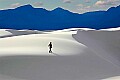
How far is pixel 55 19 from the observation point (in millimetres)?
136000

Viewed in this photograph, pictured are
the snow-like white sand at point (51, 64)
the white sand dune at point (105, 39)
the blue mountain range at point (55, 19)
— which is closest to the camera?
the snow-like white sand at point (51, 64)

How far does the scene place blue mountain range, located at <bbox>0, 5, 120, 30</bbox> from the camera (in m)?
128

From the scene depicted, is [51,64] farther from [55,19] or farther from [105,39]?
[55,19]

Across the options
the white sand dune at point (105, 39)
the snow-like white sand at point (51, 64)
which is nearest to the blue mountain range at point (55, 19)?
the white sand dune at point (105, 39)

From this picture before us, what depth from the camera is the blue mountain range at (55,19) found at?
128375 mm

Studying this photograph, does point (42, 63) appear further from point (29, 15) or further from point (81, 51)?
point (29, 15)

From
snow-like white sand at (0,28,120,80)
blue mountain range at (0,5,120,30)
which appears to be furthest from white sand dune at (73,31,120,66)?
blue mountain range at (0,5,120,30)

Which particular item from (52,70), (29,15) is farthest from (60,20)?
(52,70)

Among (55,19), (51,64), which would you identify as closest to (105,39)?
(51,64)

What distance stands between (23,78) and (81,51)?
12.8 meters

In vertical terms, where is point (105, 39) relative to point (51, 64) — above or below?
above

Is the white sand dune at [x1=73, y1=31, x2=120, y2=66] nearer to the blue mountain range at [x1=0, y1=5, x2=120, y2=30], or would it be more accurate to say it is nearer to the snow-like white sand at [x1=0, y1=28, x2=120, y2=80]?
the snow-like white sand at [x1=0, y1=28, x2=120, y2=80]

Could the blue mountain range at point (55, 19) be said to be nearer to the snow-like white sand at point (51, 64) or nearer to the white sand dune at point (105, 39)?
the white sand dune at point (105, 39)

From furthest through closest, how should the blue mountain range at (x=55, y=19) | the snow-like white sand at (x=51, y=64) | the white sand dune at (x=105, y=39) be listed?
the blue mountain range at (x=55, y=19)
the white sand dune at (x=105, y=39)
the snow-like white sand at (x=51, y=64)
